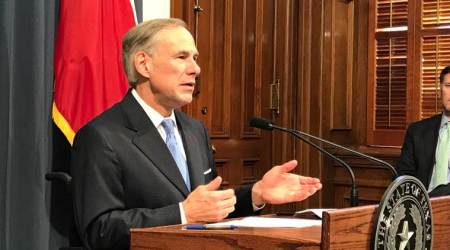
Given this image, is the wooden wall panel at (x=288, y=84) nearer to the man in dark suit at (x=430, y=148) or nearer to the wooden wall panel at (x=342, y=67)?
the wooden wall panel at (x=342, y=67)

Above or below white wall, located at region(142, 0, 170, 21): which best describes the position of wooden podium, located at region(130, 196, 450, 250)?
below

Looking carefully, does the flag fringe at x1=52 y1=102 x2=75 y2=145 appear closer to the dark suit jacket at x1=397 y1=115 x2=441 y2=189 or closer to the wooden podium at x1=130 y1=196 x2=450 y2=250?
the wooden podium at x1=130 y1=196 x2=450 y2=250

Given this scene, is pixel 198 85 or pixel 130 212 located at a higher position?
pixel 198 85

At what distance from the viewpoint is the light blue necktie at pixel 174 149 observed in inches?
90.2

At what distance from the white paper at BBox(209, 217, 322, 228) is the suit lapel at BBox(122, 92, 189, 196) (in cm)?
33

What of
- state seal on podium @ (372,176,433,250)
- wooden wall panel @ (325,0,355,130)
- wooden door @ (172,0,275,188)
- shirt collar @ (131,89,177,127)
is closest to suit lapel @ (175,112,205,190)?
shirt collar @ (131,89,177,127)

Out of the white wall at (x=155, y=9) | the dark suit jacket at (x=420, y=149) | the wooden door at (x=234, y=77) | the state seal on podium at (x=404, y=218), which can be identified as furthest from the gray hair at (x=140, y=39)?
the dark suit jacket at (x=420, y=149)

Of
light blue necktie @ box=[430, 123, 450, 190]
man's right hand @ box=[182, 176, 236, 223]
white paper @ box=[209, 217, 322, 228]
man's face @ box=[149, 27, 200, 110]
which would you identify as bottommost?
light blue necktie @ box=[430, 123, 450, 190]

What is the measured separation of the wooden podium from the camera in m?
1.48

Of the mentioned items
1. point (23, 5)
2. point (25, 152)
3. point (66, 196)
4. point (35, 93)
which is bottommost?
point (66, 196)

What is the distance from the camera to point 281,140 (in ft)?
15.5

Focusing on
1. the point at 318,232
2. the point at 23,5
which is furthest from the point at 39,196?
the point at 318,232

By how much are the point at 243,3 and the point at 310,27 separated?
57 centimetres

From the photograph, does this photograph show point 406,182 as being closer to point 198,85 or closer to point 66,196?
point 66,196
